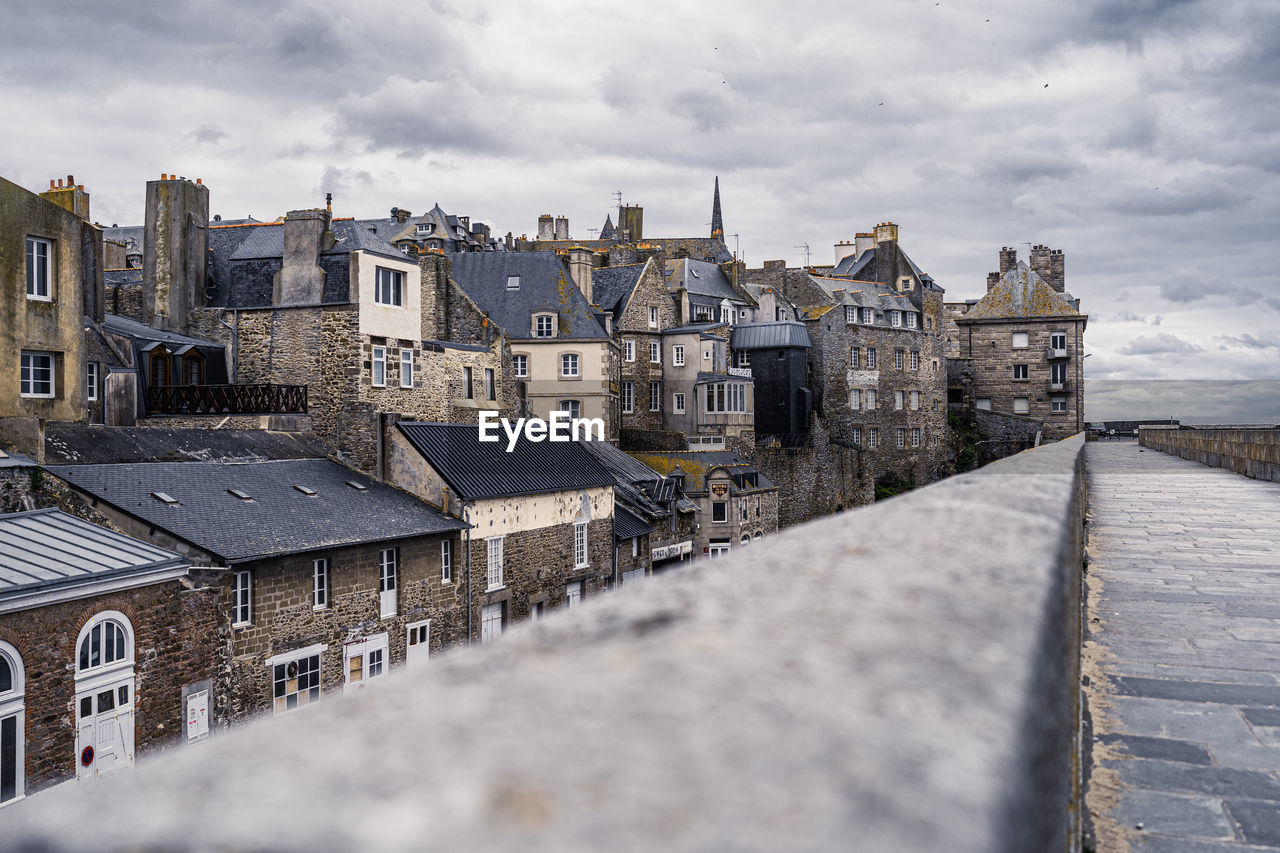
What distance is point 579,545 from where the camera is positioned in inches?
1252

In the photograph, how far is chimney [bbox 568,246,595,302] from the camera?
174 ft

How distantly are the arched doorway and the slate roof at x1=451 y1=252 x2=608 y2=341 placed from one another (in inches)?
1361

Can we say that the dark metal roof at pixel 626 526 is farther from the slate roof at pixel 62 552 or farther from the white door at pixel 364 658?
the slate roof at pixel 62 552

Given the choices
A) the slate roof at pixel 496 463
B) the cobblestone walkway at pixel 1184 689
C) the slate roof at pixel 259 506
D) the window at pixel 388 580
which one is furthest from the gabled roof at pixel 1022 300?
the cobblestone walkway at pixel 1184 689

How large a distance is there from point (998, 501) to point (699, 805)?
252cm

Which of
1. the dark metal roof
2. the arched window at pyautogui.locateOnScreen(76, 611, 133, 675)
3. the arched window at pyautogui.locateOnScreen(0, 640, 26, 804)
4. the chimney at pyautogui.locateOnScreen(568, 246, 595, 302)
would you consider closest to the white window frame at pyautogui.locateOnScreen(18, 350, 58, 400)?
the arched window at pyautogui.locateOnScreen(76, 611, 133, 675)

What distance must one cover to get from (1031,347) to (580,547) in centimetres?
4285

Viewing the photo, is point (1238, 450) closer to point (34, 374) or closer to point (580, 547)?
point (580, 547)

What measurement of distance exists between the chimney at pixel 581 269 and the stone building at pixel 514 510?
67.8 feet

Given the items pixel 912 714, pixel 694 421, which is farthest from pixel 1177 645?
pixel 694 421

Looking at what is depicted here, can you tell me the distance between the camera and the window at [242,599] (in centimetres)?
1906

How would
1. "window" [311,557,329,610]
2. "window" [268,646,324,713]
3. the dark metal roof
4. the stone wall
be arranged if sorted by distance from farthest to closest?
1. the dark metal roof
2. "window" [311,557,329,610]
3. "window" [268,646,324,713]
4. the stone wall

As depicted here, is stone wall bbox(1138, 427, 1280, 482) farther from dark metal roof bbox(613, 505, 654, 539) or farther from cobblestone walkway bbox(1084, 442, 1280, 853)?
dark metal roof bbox(613, 505, 654, 539)

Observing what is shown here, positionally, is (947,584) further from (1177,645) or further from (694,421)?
(694,421)
